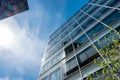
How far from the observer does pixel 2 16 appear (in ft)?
98.6

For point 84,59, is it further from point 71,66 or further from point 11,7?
point 11,7

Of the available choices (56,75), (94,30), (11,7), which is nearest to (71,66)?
(56,75)

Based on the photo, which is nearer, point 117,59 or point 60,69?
point 117,59

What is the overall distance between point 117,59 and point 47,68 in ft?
48.4

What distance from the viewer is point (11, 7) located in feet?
100

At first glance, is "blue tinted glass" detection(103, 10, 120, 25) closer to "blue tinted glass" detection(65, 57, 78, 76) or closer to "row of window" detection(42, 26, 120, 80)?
"row of window" detection(42, 26, 120, 80)

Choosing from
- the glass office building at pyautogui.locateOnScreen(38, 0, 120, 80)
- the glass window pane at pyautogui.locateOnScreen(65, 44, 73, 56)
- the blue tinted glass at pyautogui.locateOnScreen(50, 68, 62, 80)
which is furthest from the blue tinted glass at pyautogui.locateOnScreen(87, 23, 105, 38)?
the blue tinted glass at pyautogui.locateOnScreen(50, 68, 62, 80)

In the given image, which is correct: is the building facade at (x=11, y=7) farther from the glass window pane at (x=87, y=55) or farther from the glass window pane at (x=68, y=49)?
the glass window pane at (x=87, y=55)

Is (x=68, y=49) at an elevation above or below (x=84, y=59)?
above

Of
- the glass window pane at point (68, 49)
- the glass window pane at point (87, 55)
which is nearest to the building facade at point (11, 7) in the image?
the glass window pane at point (68, 49)

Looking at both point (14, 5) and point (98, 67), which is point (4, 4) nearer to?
point (14, 5)

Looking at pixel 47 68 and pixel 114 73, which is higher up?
pixel 47 68

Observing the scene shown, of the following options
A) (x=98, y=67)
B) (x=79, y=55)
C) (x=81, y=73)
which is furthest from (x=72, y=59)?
(x=98, y=67)

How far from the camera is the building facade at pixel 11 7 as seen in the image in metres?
29.4
